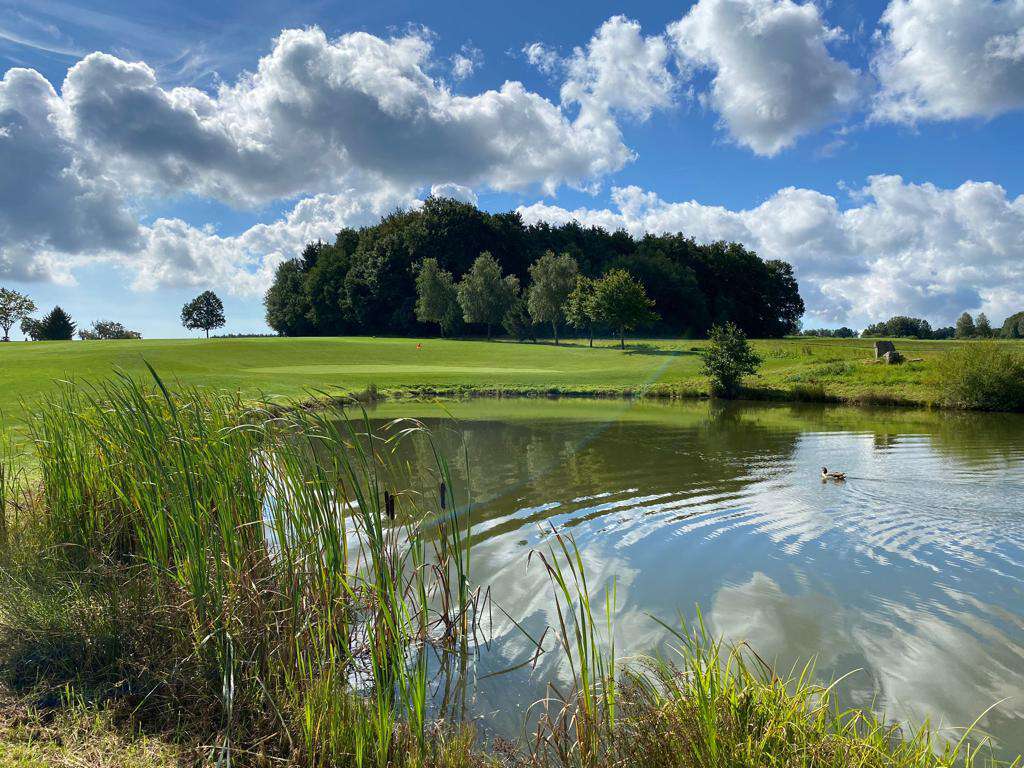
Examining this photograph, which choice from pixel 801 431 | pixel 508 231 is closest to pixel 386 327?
pixel 508 231

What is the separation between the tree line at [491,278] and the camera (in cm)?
6025

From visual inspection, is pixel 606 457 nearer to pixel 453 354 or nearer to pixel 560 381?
pixel 560 381

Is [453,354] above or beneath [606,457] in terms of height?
above

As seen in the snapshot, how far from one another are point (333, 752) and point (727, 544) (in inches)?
230

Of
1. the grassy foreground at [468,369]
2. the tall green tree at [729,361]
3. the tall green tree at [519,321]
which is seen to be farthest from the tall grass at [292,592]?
the tall green tree at [519,321]

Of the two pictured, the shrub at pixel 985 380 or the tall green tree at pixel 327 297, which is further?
the tall green tree at pixel 327 297

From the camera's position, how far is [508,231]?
76062mm

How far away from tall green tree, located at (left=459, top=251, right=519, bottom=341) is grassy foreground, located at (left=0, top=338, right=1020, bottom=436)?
37.9ft

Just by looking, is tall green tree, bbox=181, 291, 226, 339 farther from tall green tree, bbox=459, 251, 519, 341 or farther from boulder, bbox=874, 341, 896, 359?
boulder, bbox=874, 341, 896, 359

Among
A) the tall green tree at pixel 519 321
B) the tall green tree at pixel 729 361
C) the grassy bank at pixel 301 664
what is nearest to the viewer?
the grassy bank at pixel 301 664

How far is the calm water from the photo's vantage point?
4.54 meters

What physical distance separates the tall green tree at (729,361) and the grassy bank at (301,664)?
26.7 metres

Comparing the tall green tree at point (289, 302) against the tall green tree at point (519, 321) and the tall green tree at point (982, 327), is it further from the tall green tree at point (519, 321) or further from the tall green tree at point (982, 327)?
the tall green tree at point (982, 327)

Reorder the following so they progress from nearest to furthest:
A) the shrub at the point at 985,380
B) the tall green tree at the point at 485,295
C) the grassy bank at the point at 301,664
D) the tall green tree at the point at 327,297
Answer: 1. the grassy bank at the point at 301,664
2. the shrub at the point at 985,380
3. the tall green tree at the point at 485,295
4. the tall green tree at the point at 327,297
